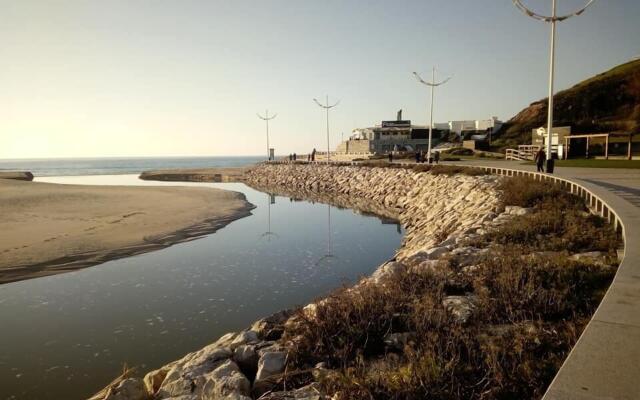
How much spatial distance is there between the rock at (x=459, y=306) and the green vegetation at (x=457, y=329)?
0.05 m

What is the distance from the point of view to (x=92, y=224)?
2019 cm

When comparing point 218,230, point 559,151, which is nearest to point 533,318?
point 218,230

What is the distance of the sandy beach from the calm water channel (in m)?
1.35

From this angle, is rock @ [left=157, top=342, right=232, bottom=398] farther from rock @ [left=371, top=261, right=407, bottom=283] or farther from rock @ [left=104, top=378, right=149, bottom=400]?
rock @ [left=371, top=261, right=407, bottom=283]

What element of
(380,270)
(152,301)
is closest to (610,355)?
(380,270)

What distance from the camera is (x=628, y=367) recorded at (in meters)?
3.22

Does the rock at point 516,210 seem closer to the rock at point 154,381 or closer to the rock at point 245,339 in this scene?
the rock at point 245,339

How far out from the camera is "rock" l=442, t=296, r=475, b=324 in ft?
17.1

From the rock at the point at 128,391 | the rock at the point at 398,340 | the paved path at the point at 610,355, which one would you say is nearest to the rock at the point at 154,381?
the rock at the point at 128,391

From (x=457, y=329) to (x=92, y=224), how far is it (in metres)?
20.3

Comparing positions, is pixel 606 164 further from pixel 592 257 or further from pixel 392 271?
pixel 392 271

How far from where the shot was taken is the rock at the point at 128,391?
16.7 feet

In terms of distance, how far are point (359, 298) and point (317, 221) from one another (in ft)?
57.8

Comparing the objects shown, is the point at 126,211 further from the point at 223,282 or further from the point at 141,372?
the point at 141,372
